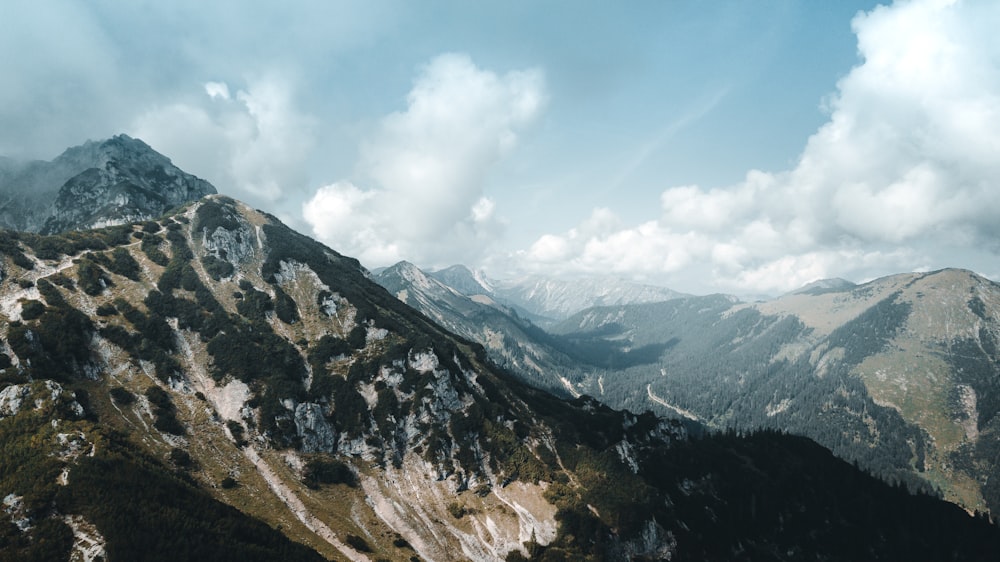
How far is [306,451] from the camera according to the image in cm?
12044

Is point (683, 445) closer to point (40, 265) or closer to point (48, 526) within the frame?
point (48, 526)

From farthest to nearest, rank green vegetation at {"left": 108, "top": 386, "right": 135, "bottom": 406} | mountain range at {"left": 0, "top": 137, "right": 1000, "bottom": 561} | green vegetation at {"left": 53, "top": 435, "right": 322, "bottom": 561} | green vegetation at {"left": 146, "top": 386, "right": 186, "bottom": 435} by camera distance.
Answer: green vegetation at {"left": 108, "top": 386, "right": 135, "bottom": 406}
green vegetation at {"left": 146, "top": 386, "right": 186, "bottom": 435}
mountain range at {"left": 0, "top": 137, "right": 1000, "bottom": 561}
green vegetation at {"left": 53, "top": 435, "right": 322, "bottom": 561}

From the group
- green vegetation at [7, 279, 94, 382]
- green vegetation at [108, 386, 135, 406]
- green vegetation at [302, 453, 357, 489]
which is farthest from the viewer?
green vegetation at [302, 453, 357, 489]

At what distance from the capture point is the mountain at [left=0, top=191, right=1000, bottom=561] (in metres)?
75.2

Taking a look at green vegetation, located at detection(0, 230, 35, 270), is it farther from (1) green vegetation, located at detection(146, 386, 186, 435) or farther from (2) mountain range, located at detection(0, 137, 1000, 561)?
(1) green vegetation, located at detection(146, 386, 186, 435)

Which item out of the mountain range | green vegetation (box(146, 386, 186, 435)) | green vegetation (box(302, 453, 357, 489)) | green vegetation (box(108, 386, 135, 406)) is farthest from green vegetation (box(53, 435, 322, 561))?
green vegetation (box(302, 453, 357, 489))

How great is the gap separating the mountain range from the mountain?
514 mm

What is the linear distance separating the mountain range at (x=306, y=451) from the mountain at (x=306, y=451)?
0.51 m

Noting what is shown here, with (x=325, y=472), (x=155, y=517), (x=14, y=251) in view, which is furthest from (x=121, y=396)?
(x=14, y=251)

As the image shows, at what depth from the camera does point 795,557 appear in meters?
146

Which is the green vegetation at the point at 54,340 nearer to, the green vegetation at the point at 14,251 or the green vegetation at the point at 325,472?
the green vegetation at the point at 14,251

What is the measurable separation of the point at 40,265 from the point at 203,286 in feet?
139

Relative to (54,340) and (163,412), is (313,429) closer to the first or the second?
(163,412)

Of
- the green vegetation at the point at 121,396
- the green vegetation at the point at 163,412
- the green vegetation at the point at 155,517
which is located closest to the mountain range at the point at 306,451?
the green vegetation at the point at 155,517
